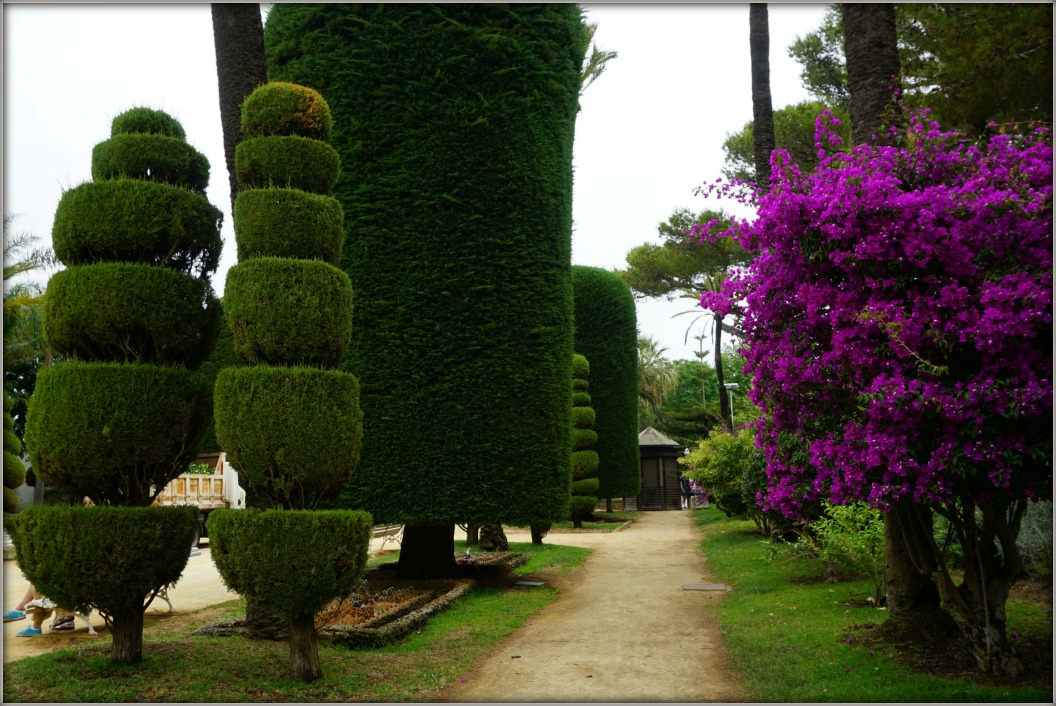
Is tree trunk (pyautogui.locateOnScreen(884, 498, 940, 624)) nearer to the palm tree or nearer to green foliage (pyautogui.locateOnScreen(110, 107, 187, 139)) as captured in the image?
green foliage (pyautogui.locateOnScreen(110, 107, 187, 139))

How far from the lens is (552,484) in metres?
10.2

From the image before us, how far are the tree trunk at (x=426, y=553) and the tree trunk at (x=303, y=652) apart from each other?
5.55m

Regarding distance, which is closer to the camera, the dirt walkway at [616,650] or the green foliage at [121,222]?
the dirt walkway at [616,650]

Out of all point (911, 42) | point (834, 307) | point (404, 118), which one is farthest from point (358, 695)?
point (911, 42)

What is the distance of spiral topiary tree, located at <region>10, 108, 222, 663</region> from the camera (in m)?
5.44

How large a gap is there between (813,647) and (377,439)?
5.63 metres

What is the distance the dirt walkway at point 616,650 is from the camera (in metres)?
5.56

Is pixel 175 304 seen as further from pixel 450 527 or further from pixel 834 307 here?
pixel 450 527

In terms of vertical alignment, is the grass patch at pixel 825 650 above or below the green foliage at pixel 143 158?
below

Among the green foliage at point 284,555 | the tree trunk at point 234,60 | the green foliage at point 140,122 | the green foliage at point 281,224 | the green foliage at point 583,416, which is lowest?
the green foliage at point 284,555

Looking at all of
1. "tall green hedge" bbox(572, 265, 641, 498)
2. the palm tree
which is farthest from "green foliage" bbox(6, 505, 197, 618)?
the palm tree

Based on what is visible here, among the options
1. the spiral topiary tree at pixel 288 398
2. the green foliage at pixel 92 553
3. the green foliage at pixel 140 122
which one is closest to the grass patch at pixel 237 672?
the spiral topiary tree at pixel 288 398

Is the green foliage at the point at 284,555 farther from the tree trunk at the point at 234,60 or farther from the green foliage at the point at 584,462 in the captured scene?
the green foliage at the point at 584,462

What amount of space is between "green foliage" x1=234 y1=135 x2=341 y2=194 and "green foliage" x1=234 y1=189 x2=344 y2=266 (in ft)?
0.63
